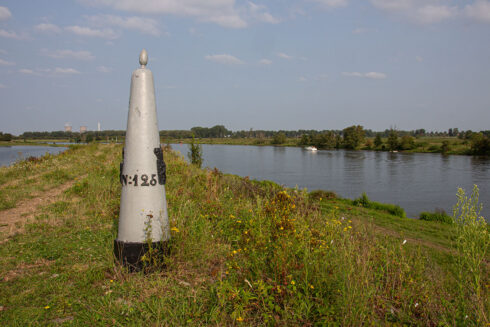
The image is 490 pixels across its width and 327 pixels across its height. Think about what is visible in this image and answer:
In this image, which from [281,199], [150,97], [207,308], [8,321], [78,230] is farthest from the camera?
[281,199]

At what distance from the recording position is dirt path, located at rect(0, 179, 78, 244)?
5.78 metres

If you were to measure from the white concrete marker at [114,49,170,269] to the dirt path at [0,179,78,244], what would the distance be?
110 inches

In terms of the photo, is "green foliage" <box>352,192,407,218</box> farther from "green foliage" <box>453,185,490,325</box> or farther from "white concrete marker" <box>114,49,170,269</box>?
"white concrete marker" <box>114,49,170,269</box>

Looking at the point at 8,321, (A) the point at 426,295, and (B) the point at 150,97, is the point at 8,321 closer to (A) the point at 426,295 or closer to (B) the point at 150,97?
(B) the point at 150,97

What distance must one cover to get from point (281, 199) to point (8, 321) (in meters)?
4.38

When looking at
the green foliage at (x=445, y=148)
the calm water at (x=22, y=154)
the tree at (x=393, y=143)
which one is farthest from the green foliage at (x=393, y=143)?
the calm water at (x=22, y=154)

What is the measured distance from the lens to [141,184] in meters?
4.09

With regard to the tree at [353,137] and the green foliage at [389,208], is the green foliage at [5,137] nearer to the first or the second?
the green foliage at [389,208]

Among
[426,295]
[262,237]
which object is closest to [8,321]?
[262,237]

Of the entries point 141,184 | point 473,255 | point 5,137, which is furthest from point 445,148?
point 5,137

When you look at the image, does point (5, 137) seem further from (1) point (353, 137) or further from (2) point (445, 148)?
(2) point (445, 148)

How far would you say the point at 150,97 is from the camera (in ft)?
14.0

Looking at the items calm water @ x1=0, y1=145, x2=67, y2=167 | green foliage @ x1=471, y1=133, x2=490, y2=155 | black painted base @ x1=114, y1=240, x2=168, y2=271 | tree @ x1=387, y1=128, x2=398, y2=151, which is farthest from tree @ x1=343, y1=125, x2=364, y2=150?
black painted base @ x1=114, y1=240, x2=168, y2=271

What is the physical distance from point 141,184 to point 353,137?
388 feet
